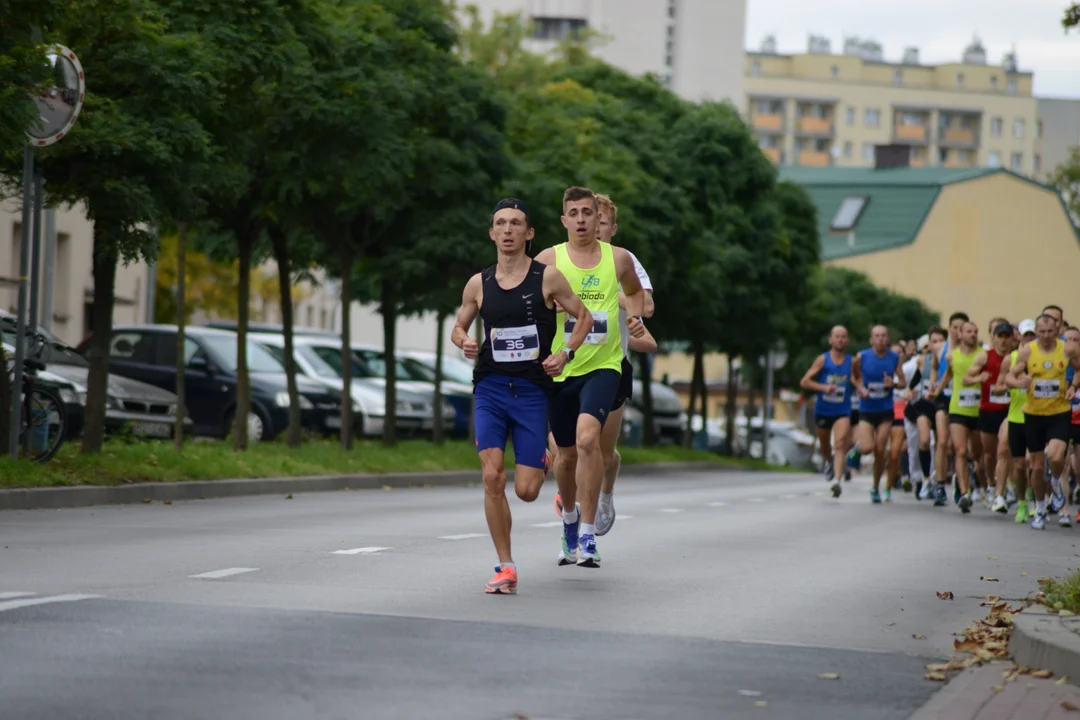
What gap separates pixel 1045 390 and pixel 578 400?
805 centimetres

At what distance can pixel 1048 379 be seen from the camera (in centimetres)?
1855

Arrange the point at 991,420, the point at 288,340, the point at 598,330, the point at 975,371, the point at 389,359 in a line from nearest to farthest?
1. the point at 598,330
2. the point at 975,371
3. the point at 991,420
4. the point at 288,340
5. the point at 389,359

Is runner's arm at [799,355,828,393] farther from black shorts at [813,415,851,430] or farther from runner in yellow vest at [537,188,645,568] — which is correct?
runner in yellow vest at [537,188,645,568]

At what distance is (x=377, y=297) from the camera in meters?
33.1

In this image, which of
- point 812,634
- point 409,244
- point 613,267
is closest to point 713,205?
point 409,244

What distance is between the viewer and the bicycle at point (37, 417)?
18312 mm

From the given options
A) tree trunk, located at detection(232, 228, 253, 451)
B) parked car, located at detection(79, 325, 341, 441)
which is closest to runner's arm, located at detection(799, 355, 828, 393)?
tree trunk, located at detection(232, 228, 253, 451)

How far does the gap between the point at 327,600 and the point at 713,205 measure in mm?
33225

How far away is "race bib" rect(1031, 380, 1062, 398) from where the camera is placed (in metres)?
18.5

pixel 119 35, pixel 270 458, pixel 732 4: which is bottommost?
pixel 270 458

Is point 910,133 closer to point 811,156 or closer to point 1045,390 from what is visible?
point 811,156

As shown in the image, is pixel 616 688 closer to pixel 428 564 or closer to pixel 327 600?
pixel 327 600

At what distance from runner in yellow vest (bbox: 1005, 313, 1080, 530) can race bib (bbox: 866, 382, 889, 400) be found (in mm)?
5323

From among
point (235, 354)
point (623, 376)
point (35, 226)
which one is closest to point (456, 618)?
point (623, 376)
